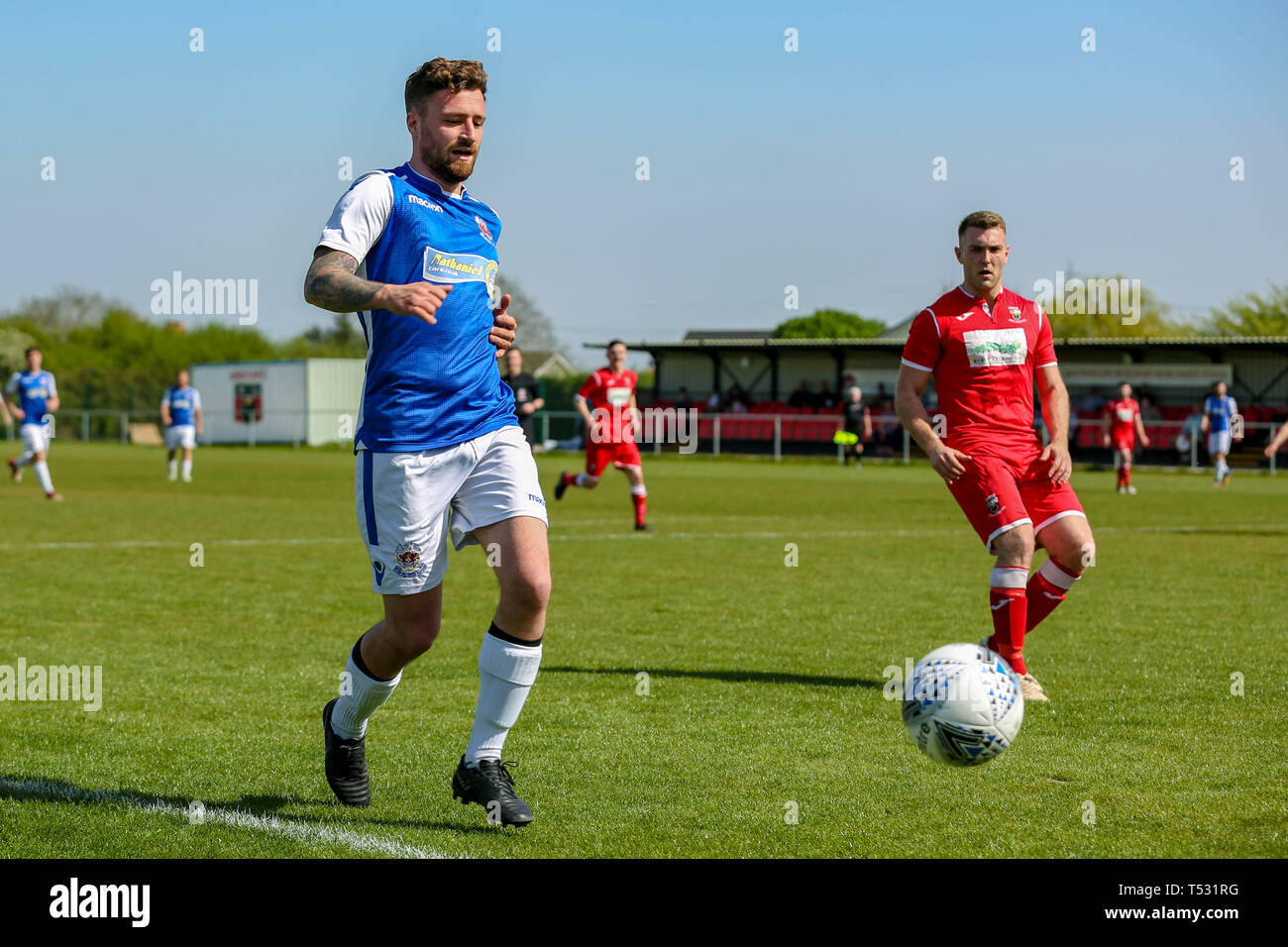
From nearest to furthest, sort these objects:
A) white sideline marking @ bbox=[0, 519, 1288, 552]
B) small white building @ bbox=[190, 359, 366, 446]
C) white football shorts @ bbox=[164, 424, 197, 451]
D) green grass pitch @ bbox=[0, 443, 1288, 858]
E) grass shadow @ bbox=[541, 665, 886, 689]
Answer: green grass pitch @ bbox=[0, 443, 1288, 858]
grass shadow @ bbox=[541, 665, 886, 689]
white sideline marking @ bbox=[0, 519, 1288, 552]
white football shorts @ bbox=[164, 424, 197, 451]
small white building @ bbox=[190, 359, 366, 446]

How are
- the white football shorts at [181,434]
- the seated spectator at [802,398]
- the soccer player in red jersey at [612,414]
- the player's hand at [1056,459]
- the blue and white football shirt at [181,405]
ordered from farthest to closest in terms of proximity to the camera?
1. the seated spectator at [802,398]
2. the white football shorts at [181,434]
3. the blue and white football shirt at [181,405]
4. the soccer player in red jersey at [612,414]
5. the player's hand at [1056,459]

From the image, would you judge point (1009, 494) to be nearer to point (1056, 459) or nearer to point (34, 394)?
point (1056, 459)

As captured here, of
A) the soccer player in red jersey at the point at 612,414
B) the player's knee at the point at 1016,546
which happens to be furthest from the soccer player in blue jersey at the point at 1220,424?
the player's knee at the point at 1016,546

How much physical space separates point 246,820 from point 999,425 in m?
4.10

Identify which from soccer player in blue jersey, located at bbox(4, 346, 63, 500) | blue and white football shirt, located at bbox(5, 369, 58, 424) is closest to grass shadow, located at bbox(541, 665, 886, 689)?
soccer player in blue jersey, located at bbox(4, 346, 63, 500)

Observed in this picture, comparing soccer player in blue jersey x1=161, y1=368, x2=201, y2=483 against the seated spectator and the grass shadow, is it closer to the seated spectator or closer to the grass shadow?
the grass shadow

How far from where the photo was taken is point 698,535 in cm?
1571

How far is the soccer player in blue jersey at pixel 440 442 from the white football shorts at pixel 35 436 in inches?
741

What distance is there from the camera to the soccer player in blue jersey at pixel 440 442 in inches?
175

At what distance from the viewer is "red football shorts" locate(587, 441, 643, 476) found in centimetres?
1675

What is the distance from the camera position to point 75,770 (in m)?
5.07

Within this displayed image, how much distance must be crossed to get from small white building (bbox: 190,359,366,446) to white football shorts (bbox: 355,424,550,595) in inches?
1876

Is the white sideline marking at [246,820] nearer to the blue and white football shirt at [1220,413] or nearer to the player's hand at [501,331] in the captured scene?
the player's hand at [501,331]
